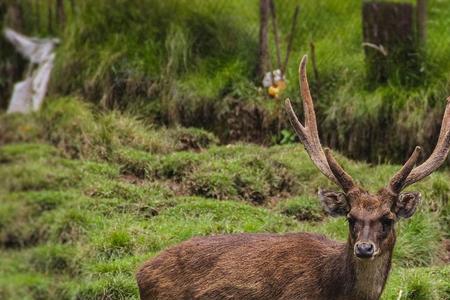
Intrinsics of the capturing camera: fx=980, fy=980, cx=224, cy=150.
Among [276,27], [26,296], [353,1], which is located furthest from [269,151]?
[26,296]

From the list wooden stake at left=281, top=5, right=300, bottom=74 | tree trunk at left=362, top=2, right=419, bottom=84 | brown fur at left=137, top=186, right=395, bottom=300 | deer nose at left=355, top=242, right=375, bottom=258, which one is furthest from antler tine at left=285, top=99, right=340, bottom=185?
wooden stake at left=281, top=5, right=300, bottom=74

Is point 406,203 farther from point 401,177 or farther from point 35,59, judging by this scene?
point 35,59

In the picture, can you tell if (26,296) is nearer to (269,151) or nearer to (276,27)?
(269,151)

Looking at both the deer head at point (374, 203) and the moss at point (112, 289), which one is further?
the moss at point (112, 289)

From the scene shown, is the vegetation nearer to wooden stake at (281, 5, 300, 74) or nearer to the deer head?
wooden stake at (281, 5, 300, 74)

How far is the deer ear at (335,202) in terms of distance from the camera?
552 cm

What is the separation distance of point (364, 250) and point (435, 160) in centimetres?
100

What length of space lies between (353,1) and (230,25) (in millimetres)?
1572

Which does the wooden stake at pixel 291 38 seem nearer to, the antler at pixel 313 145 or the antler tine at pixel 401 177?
the antler at pixel 313 145

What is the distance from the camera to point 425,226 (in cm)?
832

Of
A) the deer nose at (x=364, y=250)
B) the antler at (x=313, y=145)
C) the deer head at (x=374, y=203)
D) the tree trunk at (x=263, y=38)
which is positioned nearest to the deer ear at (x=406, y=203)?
the deer head at (x=374, y=203)

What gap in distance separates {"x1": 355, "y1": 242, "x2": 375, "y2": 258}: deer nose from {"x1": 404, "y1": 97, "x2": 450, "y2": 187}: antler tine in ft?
1.98

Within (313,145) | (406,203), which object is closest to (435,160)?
(406,203)

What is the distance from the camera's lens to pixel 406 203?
5441 millimetres
